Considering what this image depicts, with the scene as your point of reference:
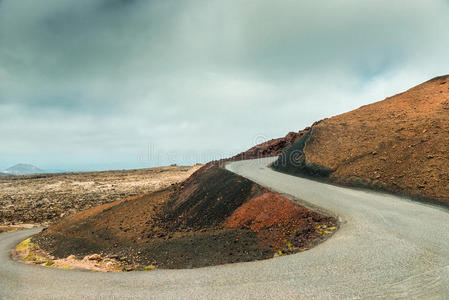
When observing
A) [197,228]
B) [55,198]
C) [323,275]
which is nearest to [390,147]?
[197,228]

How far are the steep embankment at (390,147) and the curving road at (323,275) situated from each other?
4.31 m

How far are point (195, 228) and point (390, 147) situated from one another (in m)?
13.9

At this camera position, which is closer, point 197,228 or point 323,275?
point 323,275

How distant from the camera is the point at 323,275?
506cm

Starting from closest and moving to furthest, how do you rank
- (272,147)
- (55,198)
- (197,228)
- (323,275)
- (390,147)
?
(323,275), (197,228), (390,147), (55,198), (272,147)

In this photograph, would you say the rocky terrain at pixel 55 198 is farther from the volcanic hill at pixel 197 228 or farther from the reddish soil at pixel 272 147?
the reddish soil at pixel 272 147

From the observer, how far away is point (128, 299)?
5.02 meters

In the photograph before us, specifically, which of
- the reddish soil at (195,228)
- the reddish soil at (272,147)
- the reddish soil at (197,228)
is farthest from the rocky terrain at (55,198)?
the reddish soil at (272,147)

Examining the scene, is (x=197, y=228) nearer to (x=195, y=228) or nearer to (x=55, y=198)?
(x=195, y=228)

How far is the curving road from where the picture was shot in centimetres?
455

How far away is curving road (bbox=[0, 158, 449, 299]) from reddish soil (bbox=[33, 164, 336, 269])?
827 millimetres

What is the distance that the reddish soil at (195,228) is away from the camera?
292 inches

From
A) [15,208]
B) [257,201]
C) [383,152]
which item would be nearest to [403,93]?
[383,152]

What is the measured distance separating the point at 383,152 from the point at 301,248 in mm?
12223
